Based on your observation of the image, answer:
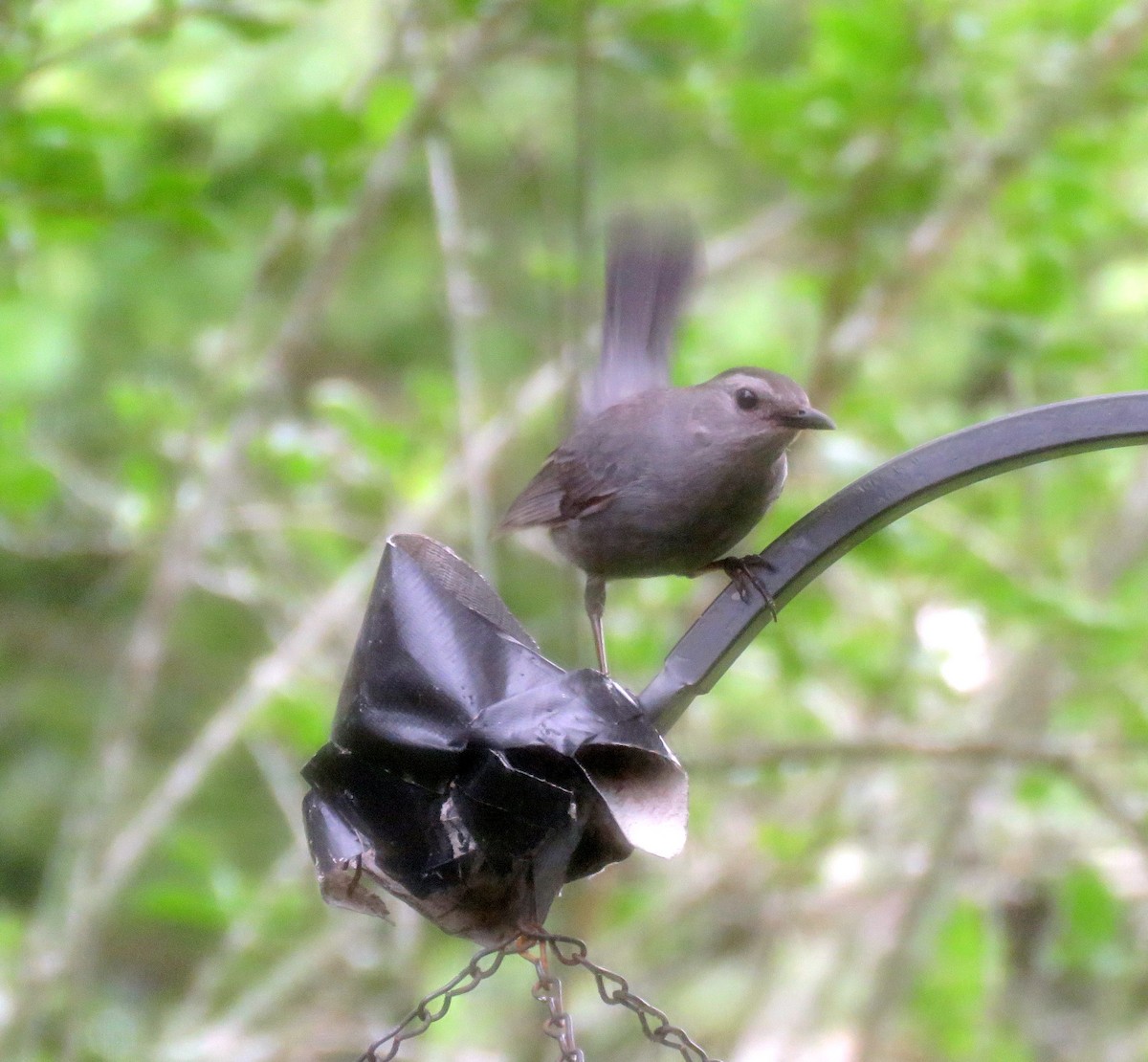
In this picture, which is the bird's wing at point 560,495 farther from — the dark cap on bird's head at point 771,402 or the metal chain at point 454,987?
the metal chain at point 454,987

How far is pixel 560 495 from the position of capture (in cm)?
277

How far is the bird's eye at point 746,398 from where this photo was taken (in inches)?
92.6

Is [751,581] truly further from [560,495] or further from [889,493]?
[560,495]

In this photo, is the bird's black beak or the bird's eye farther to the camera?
the bird's eye

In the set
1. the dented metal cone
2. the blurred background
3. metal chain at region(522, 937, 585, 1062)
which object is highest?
the dented metal cone

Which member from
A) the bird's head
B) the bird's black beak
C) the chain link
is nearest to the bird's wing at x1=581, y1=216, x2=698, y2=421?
the bird's head

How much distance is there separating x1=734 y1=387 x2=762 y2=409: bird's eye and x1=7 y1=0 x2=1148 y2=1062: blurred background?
66 centimetres

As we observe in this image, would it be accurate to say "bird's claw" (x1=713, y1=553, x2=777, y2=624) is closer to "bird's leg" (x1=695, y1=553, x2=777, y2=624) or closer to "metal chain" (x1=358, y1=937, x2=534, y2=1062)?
"bird's leg" (x1=695, y1=553, x2=777, y2=624)

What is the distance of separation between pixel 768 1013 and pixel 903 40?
3.53m

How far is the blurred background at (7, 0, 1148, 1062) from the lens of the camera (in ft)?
10.1

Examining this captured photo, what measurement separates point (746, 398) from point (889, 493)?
82 cm

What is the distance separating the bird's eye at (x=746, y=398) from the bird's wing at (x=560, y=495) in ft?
1.03

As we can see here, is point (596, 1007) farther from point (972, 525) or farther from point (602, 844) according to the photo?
point (602, 844)

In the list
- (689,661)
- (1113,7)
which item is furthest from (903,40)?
(689,661)
